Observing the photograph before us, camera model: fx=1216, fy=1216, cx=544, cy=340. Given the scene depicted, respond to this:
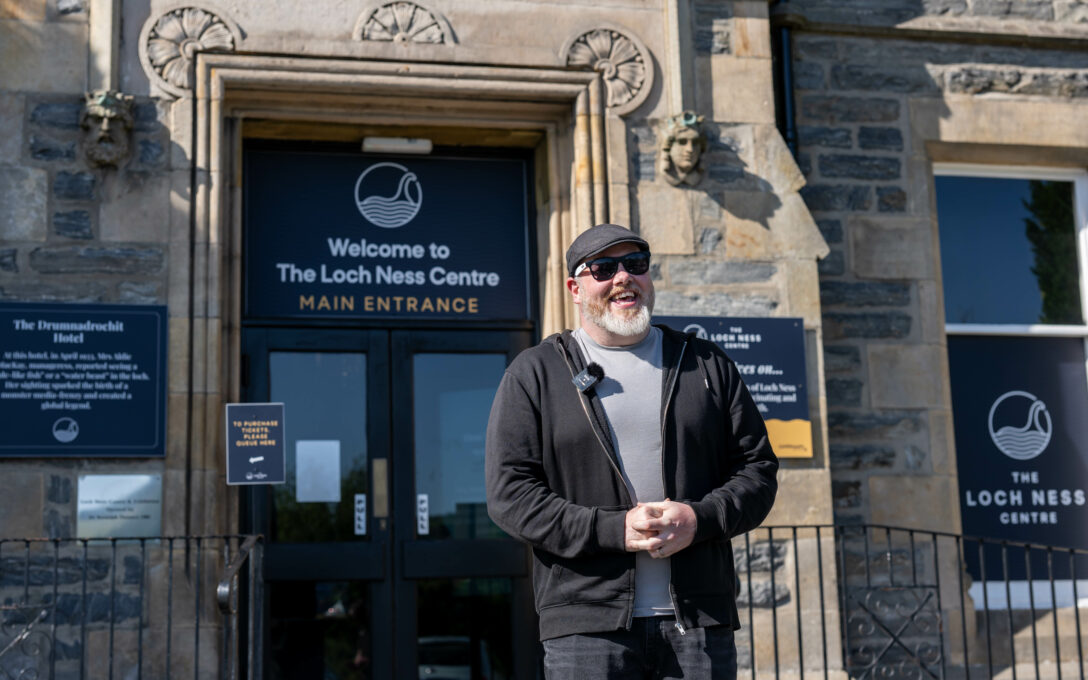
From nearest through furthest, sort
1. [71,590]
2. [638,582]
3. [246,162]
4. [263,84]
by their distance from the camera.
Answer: [638,582], [71,590], [263,84], [246,162]

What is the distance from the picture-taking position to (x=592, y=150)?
651 centimetres

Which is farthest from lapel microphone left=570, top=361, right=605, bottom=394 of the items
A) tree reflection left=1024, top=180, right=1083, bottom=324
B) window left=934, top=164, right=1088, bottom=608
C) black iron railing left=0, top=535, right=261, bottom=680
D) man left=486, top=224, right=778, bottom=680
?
tree reflection left=1024, top=180, right=1083, bottom=324

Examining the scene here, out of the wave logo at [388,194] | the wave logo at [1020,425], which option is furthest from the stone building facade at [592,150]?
the wave logo at [1020,425]

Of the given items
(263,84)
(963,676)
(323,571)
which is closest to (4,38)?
(263,84)

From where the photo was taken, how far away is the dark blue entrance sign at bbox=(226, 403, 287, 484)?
594 centimetres

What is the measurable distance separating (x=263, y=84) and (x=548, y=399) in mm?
3712

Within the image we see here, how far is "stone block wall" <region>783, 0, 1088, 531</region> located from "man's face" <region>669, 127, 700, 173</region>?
114cm

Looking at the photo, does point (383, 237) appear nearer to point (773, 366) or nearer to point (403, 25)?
point (403, 25)

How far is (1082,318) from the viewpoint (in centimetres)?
772

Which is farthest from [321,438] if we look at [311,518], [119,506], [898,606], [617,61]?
[898,606]

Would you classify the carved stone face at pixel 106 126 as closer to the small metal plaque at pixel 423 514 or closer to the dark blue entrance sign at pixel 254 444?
the dark blue entrance sign at pixel 254 444

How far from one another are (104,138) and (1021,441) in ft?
18.1

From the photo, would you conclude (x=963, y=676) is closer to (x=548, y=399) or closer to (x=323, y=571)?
(x=323, y=571)

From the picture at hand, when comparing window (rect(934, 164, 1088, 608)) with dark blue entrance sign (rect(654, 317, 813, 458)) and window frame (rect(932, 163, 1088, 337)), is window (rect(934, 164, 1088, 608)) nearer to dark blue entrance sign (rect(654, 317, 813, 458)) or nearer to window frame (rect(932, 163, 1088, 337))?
window frame (rect(932, 163, 1088, 337))
